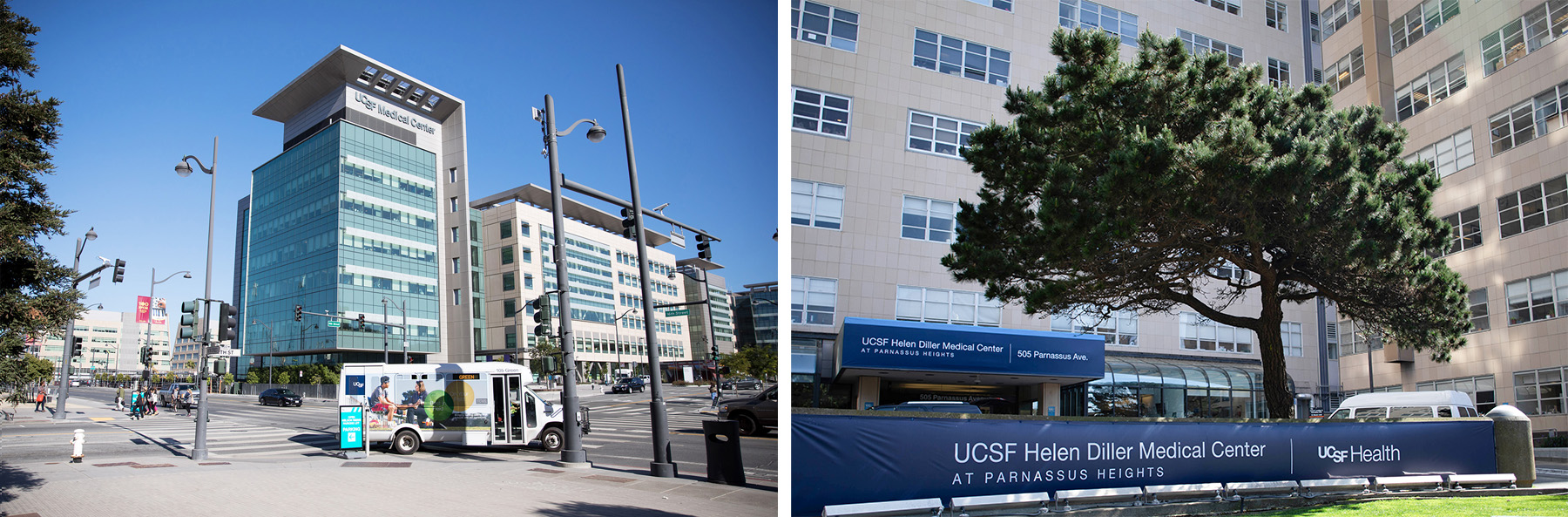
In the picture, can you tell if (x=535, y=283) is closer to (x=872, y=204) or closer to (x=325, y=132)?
(x=325, y=132)

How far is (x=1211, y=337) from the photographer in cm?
2827

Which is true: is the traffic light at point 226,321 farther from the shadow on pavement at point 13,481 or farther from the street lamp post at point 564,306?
the shadow on pavement at point 13,481

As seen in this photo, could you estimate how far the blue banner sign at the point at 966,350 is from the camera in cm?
2088

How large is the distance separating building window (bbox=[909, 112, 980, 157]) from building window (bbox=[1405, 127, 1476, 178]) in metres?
12.2

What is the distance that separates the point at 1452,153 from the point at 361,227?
4817 centimetres

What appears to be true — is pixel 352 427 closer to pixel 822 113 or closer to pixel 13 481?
pixel 13 481

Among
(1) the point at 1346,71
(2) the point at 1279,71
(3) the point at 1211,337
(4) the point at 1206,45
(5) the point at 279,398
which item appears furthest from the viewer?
(5) the point at 279,398

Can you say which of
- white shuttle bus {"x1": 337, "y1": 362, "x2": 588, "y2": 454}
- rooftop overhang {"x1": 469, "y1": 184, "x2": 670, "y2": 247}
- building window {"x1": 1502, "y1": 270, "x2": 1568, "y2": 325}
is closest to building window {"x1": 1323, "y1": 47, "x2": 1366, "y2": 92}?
building window {"x1": 1502, "y1": 270, "x2": 1568, "y2": 325}

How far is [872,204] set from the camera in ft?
77.7

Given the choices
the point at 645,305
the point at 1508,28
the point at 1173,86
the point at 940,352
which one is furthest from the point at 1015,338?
the point at 1508,28

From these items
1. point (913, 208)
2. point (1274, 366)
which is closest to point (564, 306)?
point (913, 208)

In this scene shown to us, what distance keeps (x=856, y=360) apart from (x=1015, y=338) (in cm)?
483

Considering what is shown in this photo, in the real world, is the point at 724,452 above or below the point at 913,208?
below

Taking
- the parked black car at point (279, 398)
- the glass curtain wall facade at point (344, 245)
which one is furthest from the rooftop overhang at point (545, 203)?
the parked black car at point (279, 398)
